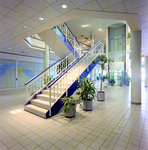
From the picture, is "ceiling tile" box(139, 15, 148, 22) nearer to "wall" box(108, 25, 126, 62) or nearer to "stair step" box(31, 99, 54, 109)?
"stair step" box(31, 99, 54, 109)

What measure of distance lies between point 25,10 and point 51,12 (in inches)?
31.5

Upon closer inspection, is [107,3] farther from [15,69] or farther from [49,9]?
[15,69]

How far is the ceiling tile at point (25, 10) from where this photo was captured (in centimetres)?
316

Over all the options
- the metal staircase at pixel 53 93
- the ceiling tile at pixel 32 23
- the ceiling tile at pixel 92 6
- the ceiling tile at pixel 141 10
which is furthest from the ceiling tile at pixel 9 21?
the ceiling tile at pixel 141 10

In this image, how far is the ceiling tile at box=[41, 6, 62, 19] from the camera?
10.9ft

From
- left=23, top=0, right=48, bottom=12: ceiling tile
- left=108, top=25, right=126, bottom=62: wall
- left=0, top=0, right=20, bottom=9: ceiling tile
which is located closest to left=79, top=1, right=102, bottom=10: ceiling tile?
left=23, top=0, right=48, bottom=12: ceiling tile

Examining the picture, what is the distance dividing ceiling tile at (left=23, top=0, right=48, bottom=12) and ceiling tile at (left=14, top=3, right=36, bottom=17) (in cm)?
17

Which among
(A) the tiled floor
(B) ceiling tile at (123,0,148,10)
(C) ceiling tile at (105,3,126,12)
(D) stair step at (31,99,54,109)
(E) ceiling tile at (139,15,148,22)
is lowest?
(A) the tiled floor

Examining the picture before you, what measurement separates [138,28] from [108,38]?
27.0 ft

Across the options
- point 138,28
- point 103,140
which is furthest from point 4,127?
point 138,28

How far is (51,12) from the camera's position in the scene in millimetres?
3500

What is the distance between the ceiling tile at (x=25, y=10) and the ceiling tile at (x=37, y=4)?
165mm

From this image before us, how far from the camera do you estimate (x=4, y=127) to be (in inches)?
118

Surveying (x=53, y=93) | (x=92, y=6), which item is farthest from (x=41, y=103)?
(x=92, y=6)
